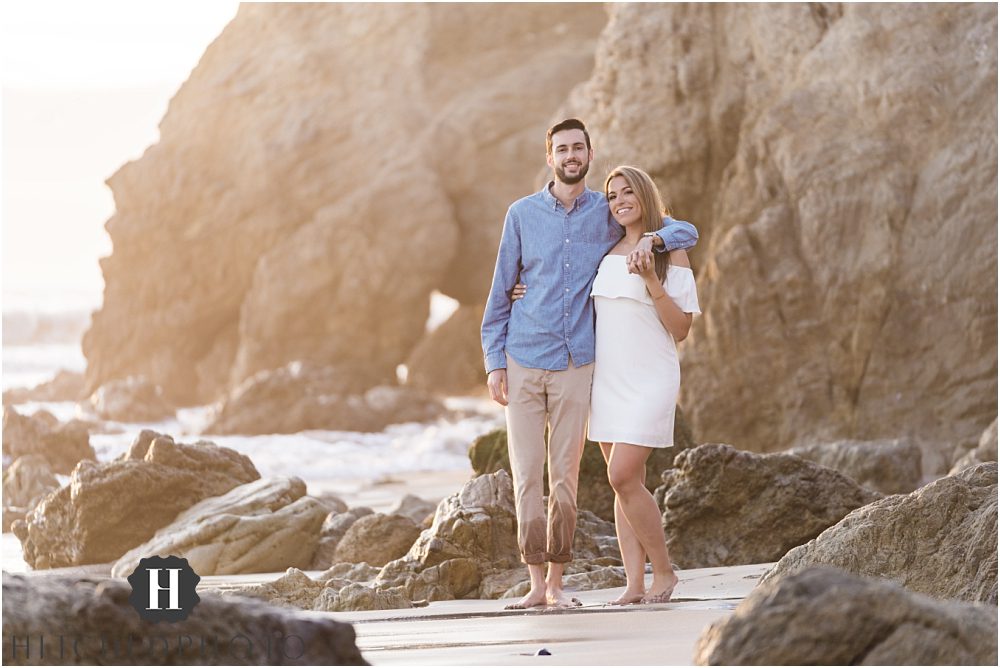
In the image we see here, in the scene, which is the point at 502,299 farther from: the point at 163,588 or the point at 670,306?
the point at 163,588

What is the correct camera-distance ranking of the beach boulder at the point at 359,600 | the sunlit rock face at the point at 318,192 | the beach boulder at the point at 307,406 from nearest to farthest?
the beach boulder at the point at 359,600 < the beach boulder at the point at 307,406 < the sunlit rock face at the point at 318,192

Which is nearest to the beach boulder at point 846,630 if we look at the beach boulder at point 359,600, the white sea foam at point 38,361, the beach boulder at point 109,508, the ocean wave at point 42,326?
the beach boulder at point 359,600

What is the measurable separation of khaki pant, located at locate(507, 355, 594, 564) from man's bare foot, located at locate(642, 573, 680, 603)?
36 centimetres

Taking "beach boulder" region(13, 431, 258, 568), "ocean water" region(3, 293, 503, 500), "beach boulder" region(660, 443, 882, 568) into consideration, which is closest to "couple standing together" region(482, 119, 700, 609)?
"beach boulder" region(660, 443, 882, 568)

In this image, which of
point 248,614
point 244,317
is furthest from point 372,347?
point 248,614

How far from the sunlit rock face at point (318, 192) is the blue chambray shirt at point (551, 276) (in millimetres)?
28698

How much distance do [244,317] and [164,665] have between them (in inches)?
1315

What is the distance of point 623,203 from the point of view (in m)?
5.40

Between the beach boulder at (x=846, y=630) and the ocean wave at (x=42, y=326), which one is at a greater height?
the ocean wave at (x=42, y=326)

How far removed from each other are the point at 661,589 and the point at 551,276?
129cm

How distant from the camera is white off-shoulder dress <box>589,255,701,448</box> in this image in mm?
5262

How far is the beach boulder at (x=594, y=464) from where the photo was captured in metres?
8.73

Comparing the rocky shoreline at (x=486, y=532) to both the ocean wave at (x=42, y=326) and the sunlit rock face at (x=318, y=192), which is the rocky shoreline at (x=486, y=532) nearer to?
the sunlit rock face at (x=318, y=192)

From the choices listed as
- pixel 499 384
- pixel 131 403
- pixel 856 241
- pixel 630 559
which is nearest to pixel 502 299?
pixel 499 384
